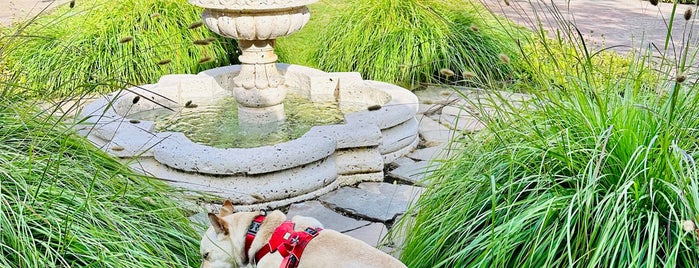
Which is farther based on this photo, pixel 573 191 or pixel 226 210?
pixel 226 210

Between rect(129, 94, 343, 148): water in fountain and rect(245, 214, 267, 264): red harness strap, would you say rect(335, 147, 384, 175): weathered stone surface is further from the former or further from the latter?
rect(245, 214, 267, 264): red harness strap

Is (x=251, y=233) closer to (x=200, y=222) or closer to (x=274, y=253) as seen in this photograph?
(x=274, y=253)

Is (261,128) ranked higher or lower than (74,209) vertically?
lower

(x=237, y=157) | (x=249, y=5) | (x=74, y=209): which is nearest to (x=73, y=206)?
(x=74, y=209)

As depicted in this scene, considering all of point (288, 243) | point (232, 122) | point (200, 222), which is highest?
point (288, 243)

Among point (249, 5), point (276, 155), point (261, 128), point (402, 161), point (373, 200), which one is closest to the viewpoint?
point (276, 155)

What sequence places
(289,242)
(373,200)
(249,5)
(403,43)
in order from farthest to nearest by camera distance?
(403,43), (249,5), (373,200), (289,242)

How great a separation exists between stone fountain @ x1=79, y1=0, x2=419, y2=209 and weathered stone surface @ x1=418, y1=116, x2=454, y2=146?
0.63 ft

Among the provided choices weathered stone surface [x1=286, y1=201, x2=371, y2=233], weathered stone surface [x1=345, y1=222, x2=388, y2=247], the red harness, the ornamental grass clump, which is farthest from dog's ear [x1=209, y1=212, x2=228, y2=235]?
the ornamental grass clump

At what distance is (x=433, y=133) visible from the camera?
5.67 metres

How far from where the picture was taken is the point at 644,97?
10.0ft

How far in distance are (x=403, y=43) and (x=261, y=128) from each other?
1.69 m

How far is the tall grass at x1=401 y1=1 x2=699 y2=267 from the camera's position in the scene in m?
2.34

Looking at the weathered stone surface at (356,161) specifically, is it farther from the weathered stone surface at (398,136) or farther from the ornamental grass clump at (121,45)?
the ornamental grass clump at (121,45)
